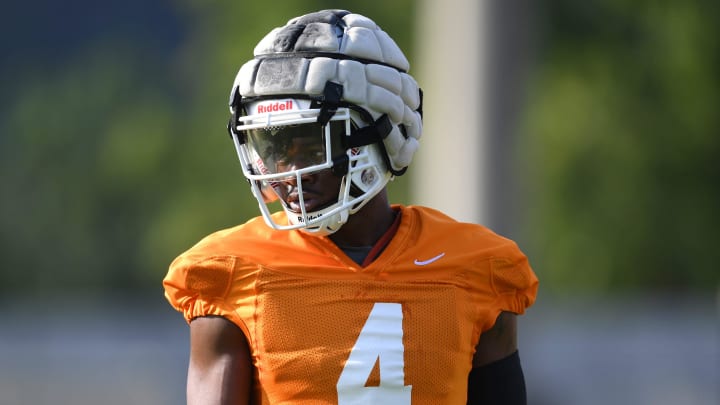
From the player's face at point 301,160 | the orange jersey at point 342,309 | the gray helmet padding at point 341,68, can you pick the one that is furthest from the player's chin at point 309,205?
the gray helmet padding at point 341,68

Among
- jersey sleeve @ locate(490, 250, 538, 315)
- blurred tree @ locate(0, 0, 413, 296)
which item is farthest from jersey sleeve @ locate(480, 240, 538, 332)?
blurred tree @ locate(0, 0, 413, 296)

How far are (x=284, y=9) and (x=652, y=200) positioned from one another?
4.60 meters

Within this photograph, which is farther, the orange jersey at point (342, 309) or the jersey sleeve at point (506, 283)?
the jersey sleeve at point (506, 283)

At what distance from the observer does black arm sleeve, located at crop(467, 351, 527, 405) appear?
301 centimetres

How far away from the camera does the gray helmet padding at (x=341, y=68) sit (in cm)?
287

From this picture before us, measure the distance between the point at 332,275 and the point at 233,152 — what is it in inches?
452

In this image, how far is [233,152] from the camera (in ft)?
46.9

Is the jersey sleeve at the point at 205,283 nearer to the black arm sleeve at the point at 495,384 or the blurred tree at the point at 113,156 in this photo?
the black arm sleeve at the point at 495,384

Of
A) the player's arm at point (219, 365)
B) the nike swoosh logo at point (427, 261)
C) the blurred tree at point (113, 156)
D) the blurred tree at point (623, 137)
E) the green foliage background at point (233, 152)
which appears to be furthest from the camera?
the blurred tree at point (113, 156)

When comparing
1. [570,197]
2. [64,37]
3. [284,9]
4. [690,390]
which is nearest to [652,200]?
[570,197]

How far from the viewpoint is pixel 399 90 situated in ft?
9.87

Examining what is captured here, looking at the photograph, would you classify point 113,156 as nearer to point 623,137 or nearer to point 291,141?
point 623,137

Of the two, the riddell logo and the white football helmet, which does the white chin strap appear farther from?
the riddell logo

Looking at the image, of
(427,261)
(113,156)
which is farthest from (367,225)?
(113,156)
